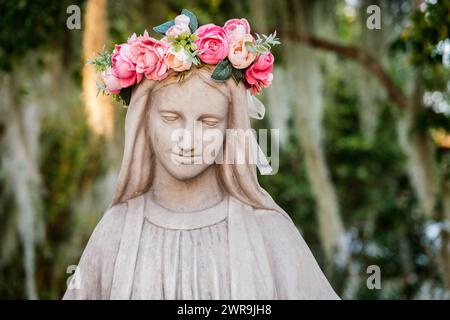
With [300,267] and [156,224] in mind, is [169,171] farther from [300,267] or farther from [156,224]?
[300,267]

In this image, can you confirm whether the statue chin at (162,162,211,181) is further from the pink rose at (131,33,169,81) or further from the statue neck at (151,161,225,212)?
the pink rose at (131,33,169,81)

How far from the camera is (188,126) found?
10.1 ft

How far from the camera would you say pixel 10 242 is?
357 inches

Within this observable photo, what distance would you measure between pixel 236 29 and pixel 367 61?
5.08 meters

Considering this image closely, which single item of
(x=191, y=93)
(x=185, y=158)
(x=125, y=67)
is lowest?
(x=185, y=158)

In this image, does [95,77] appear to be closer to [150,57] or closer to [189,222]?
[150,57]

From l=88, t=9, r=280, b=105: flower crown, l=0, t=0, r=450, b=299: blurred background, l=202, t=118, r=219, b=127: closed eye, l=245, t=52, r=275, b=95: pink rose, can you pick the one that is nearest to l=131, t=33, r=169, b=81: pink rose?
l=88, t=9, r=280, b=105: flower crown

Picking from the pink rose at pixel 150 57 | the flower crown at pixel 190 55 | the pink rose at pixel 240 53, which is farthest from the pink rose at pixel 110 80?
the pink rose at pixel 240 53

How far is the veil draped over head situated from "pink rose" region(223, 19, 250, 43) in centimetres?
14

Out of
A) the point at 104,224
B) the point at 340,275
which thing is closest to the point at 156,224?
the point at 104,224

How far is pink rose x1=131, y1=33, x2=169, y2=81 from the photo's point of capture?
3.08m

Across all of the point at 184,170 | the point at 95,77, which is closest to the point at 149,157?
the point at 184,170

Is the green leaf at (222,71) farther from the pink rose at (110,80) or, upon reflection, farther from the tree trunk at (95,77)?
the tree trunk at (95,77)
